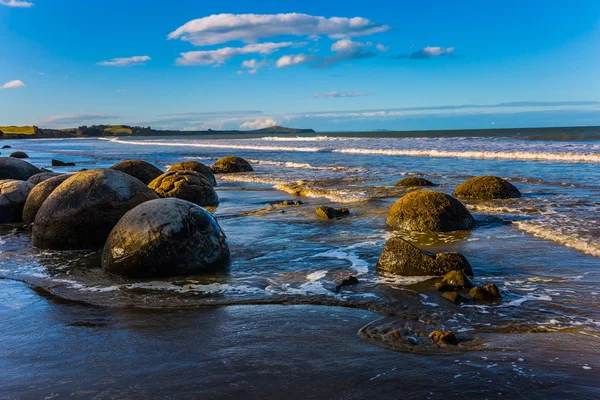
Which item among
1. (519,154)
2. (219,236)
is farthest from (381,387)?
(519,154)

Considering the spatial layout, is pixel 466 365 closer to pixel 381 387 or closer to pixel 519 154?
pixel 381 387

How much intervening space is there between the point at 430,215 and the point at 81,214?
6.25 m

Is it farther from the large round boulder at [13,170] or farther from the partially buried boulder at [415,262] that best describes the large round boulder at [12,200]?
the partially buried boulder at [415,262]

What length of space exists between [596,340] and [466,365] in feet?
4.68

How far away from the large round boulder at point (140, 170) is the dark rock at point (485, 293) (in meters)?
11.5

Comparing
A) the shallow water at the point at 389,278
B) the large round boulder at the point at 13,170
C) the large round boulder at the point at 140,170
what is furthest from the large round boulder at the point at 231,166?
the shallow water at the point at 389,278

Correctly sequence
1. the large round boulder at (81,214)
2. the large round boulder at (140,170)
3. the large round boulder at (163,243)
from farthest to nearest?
the large round boulder at (140,170)
the large round boulder at (81,214)
the large round boulder at (163,243)

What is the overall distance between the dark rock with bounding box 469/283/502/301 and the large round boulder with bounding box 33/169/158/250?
5721mm

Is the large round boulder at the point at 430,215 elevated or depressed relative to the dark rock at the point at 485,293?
elevated

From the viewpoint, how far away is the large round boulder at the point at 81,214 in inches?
328

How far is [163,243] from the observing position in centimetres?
669

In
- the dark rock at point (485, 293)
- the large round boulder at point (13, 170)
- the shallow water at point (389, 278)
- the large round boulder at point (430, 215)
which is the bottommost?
the shallow water at point (389, 278)

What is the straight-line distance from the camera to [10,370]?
4039 millimetres

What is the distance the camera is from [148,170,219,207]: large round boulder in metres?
12.8
